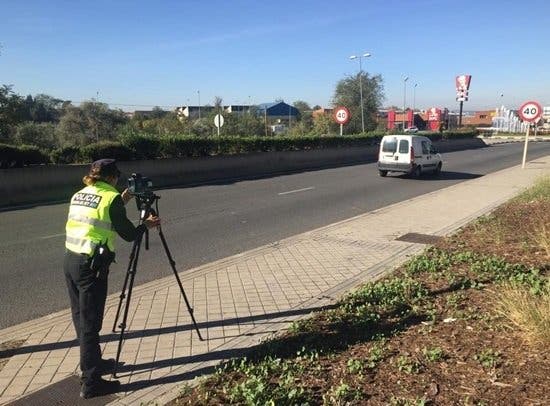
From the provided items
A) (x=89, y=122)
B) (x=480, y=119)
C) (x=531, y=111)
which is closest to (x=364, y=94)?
(x=89, y=122)

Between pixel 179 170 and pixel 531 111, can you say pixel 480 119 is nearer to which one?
pixel 531 111

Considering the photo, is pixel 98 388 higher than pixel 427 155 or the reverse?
higher

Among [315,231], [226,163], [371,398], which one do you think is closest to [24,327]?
[371,398]

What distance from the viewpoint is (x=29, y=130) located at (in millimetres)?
40344

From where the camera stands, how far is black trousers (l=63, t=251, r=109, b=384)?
12.5 ft

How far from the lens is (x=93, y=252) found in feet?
12.4

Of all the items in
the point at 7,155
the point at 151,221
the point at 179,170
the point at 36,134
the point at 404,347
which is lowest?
the point at 179,170

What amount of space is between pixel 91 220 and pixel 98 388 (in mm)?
1240

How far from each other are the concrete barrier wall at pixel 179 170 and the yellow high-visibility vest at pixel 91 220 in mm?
11817

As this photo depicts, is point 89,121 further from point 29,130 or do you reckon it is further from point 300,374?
point 300,374

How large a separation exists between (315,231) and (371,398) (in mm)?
6406

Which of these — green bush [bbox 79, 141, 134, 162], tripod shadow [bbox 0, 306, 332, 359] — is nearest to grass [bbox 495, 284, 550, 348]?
tripod shadow [bbox 0, 306, 332, 359]

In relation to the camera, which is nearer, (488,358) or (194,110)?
(488,358)

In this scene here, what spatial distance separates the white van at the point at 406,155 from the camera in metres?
20.2
